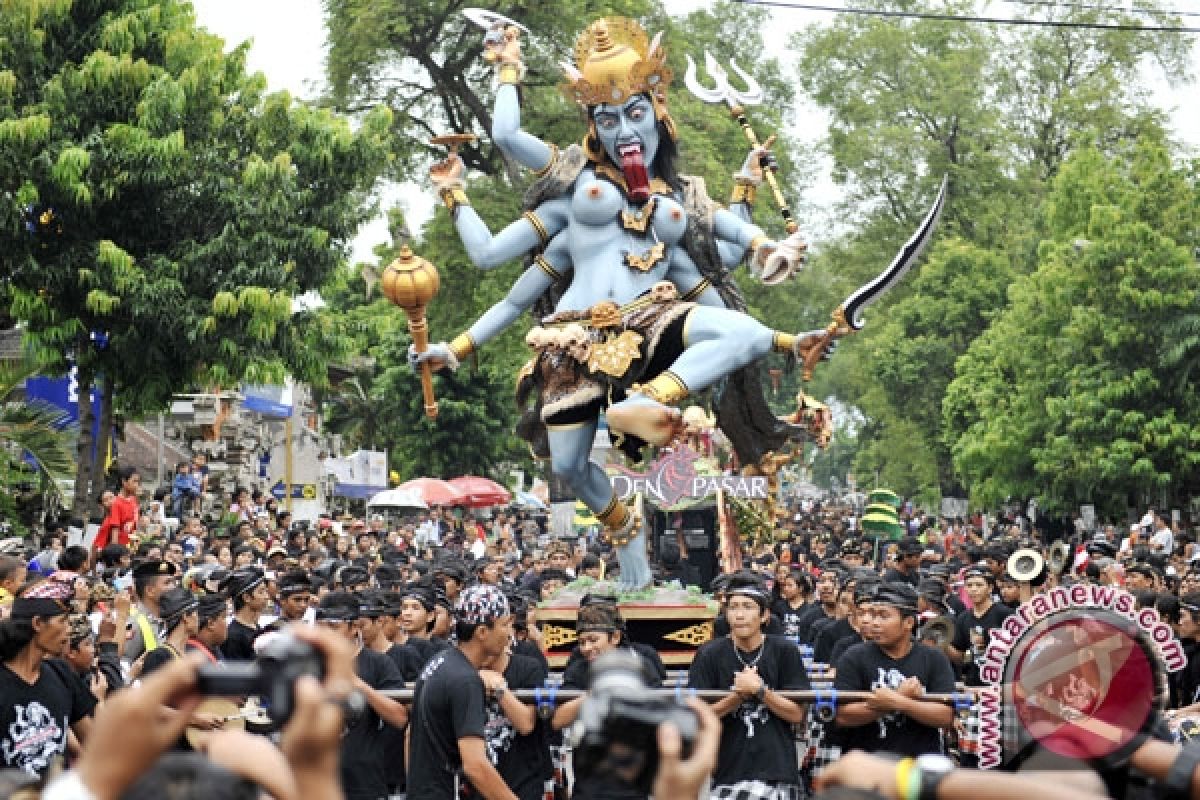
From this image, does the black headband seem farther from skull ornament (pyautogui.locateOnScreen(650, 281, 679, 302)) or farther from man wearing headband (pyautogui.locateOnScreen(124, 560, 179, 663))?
skull ornament (pyautogui.locateOnScreen(650, 281, 679, 302))

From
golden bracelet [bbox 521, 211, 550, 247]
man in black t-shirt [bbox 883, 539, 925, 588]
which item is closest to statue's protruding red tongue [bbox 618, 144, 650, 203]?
golden bracelet [bbox 521, 211, 550, 247]

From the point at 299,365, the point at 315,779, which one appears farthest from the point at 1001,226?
the point at 315,779

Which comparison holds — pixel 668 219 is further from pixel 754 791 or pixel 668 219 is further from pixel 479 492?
pixel 479 492

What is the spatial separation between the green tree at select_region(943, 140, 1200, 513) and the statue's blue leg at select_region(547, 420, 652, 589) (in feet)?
54.9

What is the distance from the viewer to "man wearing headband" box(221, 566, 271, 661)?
854 cm

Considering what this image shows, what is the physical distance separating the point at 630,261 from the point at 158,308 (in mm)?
7692

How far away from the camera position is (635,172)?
1090 cm

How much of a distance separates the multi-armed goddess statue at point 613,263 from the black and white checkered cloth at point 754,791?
3379 mm

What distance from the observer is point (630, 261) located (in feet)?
35.7

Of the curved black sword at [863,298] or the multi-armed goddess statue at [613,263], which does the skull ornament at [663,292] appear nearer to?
the multi-armed goddess statue at [613,263]

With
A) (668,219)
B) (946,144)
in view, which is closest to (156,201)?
(668,219)

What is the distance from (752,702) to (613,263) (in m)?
4.40

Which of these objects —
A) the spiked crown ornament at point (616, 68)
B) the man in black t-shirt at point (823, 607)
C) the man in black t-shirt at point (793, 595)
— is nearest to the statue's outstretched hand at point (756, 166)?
the spiked crown ornament at point (616, 68)

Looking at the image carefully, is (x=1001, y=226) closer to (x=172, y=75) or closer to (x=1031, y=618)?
(x=172, y=75)
